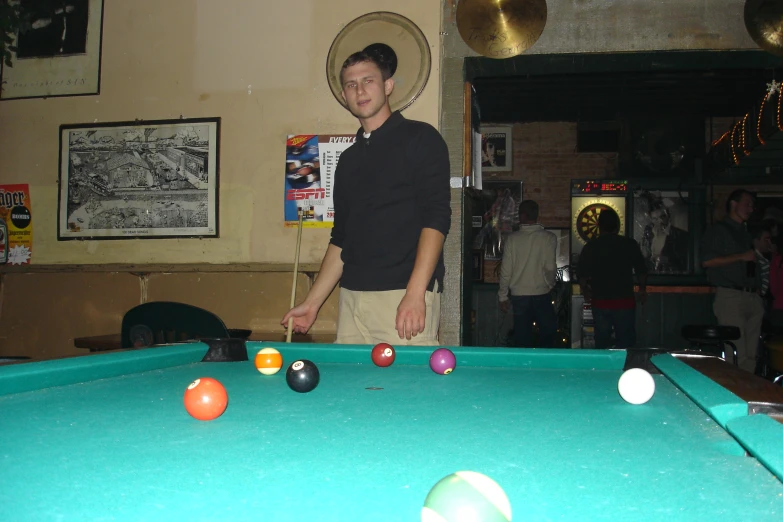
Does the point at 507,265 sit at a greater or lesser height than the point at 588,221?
lesser

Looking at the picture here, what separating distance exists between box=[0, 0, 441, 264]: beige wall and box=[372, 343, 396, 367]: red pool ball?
201 centimetres

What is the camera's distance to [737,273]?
4.64 m

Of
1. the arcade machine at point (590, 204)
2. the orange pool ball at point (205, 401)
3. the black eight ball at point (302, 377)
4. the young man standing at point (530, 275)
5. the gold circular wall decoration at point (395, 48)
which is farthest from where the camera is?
the arcade machine at point (590, 204)

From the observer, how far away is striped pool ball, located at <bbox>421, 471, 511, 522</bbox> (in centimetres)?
62

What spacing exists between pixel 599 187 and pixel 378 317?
5936mm

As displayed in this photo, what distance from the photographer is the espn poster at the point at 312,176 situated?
3.83 m

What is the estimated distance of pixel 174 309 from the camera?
2.64 meters

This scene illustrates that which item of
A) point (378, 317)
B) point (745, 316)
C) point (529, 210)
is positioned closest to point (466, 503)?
point (378, 317)

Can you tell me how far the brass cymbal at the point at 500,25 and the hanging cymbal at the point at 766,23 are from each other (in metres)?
1.19

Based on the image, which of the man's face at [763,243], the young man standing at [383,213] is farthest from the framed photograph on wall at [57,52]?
the man's face at [763,243]

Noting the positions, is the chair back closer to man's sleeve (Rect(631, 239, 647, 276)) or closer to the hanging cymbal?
the hanging cymbal

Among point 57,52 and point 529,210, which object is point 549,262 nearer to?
point 529,210

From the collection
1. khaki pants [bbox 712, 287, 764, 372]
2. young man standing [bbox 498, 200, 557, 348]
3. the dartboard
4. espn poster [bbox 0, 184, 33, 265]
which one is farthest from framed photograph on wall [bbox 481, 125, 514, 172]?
espn poster [bbox 0, 184, 33, 265]

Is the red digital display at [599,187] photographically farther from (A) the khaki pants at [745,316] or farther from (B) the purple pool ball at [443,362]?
(B) the purple pool ball at [443,362]
